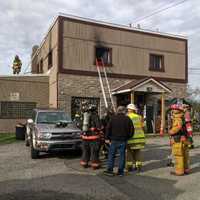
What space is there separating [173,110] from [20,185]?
428 centimetres

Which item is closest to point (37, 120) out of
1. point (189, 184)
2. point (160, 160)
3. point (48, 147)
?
point (48, 147)

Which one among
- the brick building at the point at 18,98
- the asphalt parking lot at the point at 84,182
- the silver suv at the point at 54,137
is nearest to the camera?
the asphalt parking lot at the point at 84,182

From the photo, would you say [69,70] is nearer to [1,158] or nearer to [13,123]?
[13,123]

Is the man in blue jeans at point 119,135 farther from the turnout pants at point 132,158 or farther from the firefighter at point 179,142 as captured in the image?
the firefighter at point 179,142

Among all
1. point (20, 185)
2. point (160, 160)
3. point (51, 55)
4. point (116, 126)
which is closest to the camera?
point (20, 185)

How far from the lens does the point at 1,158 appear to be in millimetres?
12172

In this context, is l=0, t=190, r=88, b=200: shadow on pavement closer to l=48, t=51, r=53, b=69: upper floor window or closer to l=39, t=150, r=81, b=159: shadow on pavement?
l=39, t=150, r=81, b=159: shadow on pavement

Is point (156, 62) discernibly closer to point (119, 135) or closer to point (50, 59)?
point (50, 59)

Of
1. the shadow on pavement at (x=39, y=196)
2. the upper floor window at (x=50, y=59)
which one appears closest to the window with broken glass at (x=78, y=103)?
the upper floor window at (x=50, y=59)

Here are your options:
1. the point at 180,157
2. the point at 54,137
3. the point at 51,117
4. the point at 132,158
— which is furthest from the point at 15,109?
the point at 180,157

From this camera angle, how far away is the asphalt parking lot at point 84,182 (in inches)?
268

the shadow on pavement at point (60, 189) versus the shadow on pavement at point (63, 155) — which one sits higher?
the shadow on pavement at point (60, 189)

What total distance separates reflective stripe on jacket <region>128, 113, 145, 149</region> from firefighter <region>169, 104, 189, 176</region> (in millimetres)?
855

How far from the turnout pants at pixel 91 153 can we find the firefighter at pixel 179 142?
2114mm
